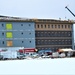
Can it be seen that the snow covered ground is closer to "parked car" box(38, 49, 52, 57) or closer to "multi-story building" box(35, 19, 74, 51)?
"parked car" box(38, 49, 52, 57)

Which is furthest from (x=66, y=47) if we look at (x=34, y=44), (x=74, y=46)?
(x=34, y=44)

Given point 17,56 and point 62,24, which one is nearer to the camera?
point 17,56

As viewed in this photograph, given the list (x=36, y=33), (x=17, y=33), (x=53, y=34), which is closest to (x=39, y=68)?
(x=17, y=33)

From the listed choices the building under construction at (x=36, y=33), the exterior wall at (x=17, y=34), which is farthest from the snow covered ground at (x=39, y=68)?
the exterior wall at (x=17, y=34)

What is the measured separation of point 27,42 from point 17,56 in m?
3.62

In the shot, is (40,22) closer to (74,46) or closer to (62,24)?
(62,24)

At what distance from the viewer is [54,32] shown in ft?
183

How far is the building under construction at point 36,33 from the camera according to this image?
53.6m

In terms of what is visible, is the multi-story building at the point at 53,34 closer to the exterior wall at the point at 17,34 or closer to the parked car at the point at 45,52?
the parked car at the point at 45,52

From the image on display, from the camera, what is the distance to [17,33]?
53.5 metres

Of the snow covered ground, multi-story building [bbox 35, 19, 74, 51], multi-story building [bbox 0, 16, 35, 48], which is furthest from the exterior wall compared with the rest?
the snow covered ground

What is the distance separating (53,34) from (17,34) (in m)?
6.69

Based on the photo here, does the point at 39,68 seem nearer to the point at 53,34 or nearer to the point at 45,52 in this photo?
the point at 45,52

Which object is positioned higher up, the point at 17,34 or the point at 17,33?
the point at 17,33
